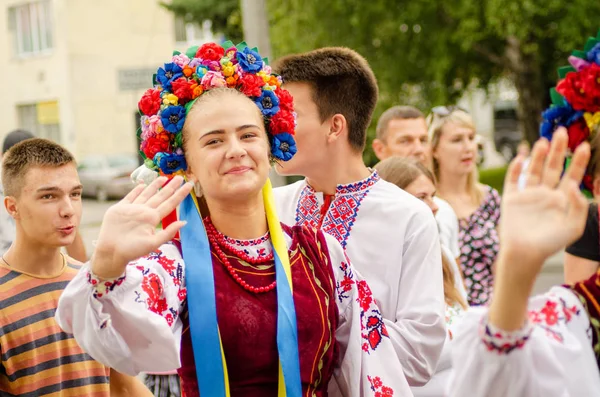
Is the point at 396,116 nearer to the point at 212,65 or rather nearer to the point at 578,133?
the point at 212,65

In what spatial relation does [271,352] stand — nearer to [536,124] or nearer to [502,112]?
[536,124]

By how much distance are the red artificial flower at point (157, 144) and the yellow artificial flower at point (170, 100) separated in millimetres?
98

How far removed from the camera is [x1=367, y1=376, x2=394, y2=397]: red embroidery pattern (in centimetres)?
272

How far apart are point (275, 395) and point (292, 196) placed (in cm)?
117

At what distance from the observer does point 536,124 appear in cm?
1789

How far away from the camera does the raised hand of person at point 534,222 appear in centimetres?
191

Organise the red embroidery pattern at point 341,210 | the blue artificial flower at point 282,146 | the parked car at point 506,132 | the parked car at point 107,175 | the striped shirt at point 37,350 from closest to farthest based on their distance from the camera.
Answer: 1. the blue artificial flower at point 282,146
2. the striped shirt at point 37,350
3. the red embroidery pattern at point 341,210
4. the parked car at point 107,175
5. the parked car at point 506,132

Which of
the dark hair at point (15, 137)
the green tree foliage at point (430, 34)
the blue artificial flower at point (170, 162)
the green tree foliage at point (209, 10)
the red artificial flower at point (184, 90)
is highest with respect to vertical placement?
the green tree foliage at point (209, 10)

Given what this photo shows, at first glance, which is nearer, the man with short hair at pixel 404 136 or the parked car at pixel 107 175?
the man with short hair at pixel 404 136

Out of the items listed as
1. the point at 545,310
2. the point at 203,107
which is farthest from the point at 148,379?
the point at 545,310

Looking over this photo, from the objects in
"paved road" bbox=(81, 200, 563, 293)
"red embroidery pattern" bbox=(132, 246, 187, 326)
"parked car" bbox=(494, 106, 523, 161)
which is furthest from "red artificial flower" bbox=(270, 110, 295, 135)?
"parked car" bbox=(494, 106, 523, 161)

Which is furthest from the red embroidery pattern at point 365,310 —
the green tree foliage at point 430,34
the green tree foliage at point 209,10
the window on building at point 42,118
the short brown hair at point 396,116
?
the window on building at point 42,118

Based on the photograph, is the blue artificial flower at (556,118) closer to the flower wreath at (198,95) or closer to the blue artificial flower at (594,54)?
the blue artificial flower at (594,54)

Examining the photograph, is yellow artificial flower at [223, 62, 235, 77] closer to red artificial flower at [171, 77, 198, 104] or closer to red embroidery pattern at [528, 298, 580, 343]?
red artificial flower at [171, 77, 198, 104]
